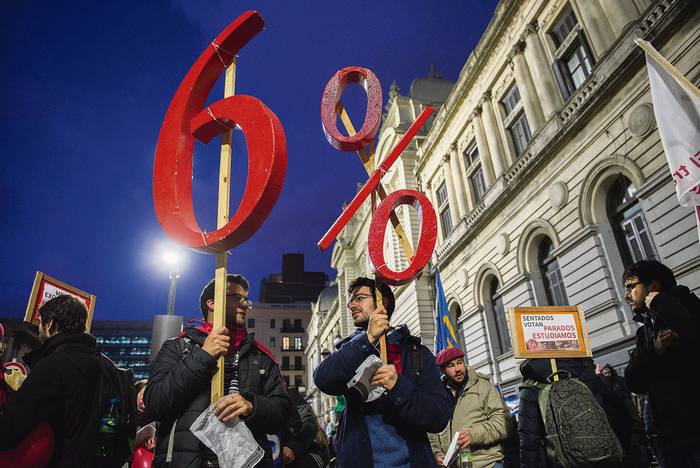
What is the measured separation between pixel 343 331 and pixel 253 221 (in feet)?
121

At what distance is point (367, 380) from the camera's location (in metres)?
2.22

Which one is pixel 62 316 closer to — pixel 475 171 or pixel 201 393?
pixel 201 393

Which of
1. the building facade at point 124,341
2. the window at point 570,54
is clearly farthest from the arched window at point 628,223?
the building facade at point 124,341

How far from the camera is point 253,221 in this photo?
246 centimetres

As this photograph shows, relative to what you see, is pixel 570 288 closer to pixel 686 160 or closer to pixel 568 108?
pixel 568 108

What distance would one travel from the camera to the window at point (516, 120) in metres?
14.8

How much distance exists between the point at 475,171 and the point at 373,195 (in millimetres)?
15870

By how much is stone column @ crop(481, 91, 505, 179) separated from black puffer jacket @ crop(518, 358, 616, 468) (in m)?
12.1

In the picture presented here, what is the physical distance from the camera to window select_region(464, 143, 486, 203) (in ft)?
57.9

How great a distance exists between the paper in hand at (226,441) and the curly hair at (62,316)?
130cm

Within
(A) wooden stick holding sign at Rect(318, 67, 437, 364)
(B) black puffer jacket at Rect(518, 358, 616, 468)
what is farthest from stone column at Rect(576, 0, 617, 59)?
(B) black puffer jacket at Rect(518, 358, 616, 468)

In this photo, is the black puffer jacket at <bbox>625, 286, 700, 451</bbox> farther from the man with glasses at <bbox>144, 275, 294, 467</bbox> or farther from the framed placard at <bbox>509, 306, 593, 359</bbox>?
the man with glasses at <bbox>144, 275, 294, 467</bbox>

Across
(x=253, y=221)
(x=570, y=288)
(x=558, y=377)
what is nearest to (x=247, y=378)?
(x=253, y=221)

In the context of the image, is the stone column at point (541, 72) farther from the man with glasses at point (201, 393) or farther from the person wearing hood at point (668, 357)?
the man with glasses at point (201, 393)
